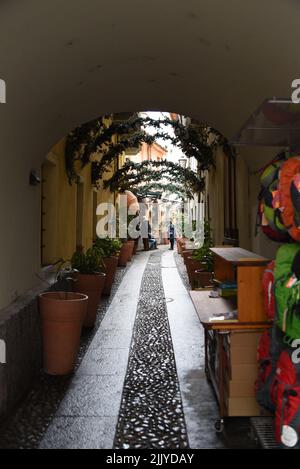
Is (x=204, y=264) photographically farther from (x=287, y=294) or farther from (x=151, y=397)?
(x=287, y=294)

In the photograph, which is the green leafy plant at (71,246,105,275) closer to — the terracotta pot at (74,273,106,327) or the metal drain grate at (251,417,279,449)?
the terracotta pot at (74,273,106,327)

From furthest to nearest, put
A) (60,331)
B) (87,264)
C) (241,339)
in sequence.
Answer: (87,264) < (60,331) < (241,339)

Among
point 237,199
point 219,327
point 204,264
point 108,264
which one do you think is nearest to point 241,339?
point 219,327

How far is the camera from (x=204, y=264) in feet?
27.0

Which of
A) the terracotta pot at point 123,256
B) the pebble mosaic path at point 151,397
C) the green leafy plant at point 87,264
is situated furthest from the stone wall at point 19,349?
the terracotta pot at point 123,256

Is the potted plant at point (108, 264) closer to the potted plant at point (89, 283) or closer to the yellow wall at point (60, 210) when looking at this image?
the yellow wall at point (60, 210)

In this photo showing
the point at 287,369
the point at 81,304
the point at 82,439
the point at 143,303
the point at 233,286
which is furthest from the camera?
the point at 143,303

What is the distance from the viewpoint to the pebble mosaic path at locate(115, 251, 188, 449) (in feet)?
10.5

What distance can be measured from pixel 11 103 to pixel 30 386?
271 centimetres

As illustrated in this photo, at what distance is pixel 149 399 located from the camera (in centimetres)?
394

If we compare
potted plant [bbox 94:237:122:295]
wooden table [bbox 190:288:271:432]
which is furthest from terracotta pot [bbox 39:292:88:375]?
potted plant [bbox 94:237:122:295]

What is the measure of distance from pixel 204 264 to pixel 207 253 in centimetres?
70
